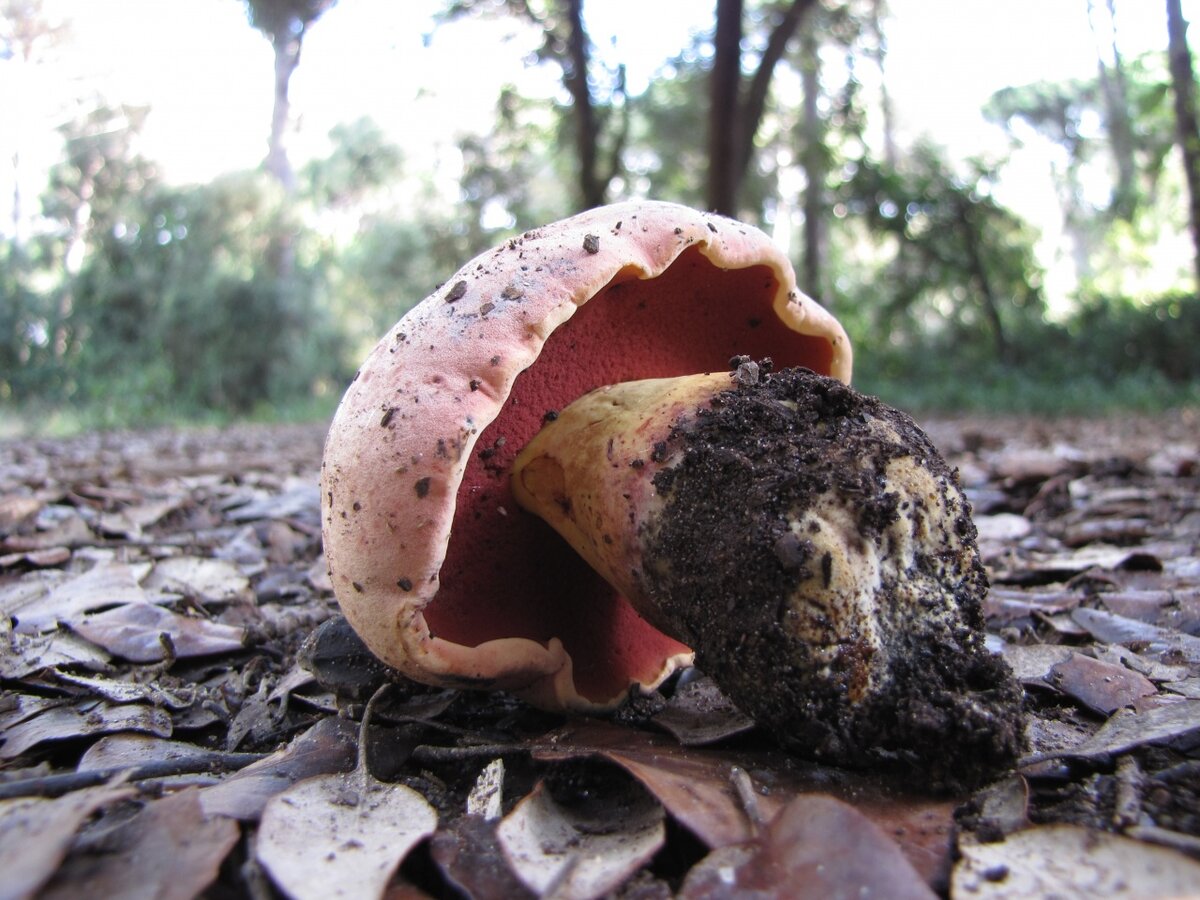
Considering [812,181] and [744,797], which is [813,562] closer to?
[744,797]

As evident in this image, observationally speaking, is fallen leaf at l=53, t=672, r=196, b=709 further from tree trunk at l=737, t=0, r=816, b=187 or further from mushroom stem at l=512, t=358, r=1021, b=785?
tree trunk at l=737, t=0, r=816, b=187

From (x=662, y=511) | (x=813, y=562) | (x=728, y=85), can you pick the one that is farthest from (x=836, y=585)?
(x=728, y=85)

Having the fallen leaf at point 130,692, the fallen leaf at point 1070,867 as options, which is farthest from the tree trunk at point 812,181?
the fallen leaf at point 1070,867

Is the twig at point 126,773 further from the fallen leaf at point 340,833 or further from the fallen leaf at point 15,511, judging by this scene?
the fallen leaf at point 15,511

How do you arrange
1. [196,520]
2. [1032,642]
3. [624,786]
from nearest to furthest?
[624,786], [1032,642], [196,520]

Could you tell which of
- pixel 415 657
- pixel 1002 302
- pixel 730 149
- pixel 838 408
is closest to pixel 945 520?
pixel 838 408

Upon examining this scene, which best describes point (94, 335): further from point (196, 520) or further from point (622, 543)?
point (622, 543)
